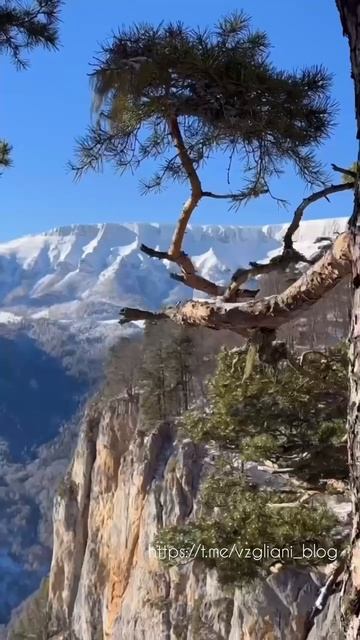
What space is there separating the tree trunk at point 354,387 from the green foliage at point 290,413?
9.39 feet

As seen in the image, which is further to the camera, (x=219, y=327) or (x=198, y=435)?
(x=198, y=435)

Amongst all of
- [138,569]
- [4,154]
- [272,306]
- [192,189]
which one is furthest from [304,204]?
[138,569]

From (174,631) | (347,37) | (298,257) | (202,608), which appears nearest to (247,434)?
(298,257)

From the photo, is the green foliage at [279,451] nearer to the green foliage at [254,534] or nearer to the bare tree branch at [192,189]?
the green foliage at [254,534]

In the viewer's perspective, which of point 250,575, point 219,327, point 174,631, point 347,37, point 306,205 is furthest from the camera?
point 174,631

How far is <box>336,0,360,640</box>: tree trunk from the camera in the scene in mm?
1478

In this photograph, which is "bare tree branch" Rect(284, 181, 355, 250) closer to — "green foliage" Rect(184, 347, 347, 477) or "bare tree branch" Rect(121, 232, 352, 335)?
"bare tree branch" Rect(121, 232, 352, 335)

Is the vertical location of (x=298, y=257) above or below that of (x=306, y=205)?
below

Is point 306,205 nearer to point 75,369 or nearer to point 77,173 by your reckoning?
point 77,173

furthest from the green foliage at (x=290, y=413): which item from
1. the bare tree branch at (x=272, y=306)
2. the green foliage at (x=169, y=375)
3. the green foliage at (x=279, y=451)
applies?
the green foliage at (x=169, y=375)

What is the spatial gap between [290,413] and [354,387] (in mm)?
3438

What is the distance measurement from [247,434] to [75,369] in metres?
138

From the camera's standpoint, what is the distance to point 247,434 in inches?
208

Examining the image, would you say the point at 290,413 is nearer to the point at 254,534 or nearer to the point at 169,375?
the point at 254,534
